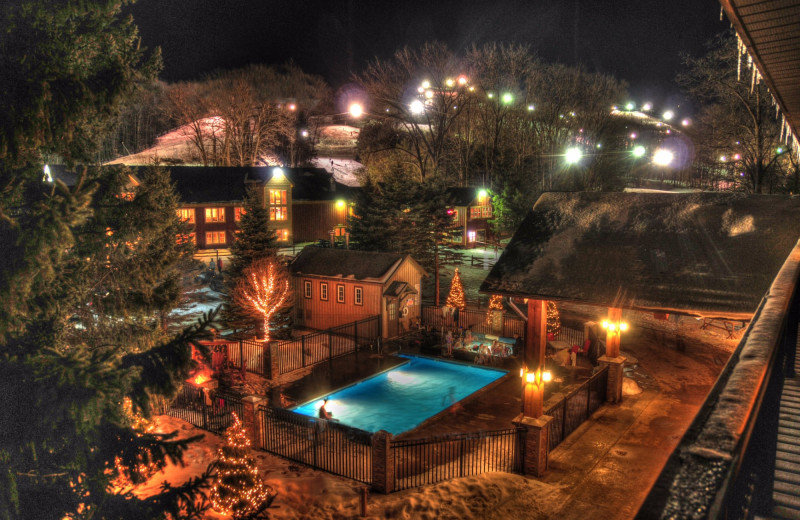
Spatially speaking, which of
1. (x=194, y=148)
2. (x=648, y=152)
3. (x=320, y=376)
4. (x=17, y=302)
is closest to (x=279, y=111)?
(x=194, y=148)

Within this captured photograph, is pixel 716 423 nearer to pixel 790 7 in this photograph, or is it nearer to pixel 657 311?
pixel 790 7

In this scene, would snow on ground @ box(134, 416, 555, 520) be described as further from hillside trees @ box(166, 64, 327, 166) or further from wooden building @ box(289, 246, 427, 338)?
hillside trees @ box(166, 64, 327, 166)

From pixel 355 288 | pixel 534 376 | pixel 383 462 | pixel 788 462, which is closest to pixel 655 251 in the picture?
pixel 534 376

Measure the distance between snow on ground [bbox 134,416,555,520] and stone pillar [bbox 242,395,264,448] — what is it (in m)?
1.52

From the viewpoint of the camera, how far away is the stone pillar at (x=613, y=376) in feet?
52.2

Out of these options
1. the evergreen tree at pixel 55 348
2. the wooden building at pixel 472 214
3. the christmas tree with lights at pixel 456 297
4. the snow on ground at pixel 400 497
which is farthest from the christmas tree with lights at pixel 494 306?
the wooden building at pixel 472 214

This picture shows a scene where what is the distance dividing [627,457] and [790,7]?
11.2 metres

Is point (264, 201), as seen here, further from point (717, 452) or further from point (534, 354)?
point (717, 452)

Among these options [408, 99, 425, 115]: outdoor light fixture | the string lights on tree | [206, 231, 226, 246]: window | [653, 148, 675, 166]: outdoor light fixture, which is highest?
[408, 99, 425, 115]: outdoor light fixture

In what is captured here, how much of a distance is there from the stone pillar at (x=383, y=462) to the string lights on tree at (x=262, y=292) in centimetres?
1107

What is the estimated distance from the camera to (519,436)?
39.3 ft

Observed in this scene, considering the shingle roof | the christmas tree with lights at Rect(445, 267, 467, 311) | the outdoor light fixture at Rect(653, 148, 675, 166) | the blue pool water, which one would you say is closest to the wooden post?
the blue pool water

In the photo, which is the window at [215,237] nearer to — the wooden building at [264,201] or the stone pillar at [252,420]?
the wooden building at [264,201]

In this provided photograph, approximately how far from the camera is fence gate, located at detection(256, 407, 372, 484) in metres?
12.3
